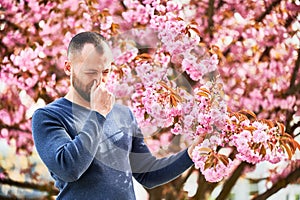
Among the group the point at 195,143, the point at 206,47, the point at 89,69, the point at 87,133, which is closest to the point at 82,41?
the point at 89,69

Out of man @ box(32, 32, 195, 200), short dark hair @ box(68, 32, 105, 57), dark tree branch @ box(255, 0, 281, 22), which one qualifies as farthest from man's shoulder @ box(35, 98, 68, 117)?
dark tree branch @ box(255, 0, 281, 22)

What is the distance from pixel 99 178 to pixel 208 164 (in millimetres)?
337

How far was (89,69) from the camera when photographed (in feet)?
3.17

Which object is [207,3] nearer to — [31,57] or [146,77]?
[31,57]

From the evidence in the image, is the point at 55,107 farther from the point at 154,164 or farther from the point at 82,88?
the point at 154,164

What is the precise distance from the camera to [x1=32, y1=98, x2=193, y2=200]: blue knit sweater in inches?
36.8

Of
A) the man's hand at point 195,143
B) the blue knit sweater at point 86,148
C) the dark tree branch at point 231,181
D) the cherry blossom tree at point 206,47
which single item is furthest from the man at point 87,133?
the dark tree branch at point 231,181

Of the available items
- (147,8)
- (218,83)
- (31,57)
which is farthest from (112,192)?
(31,57)

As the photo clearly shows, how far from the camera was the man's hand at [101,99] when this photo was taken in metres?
0.96

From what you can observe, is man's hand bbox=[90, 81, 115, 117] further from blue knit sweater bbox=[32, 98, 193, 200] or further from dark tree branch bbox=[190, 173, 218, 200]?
dark tree branch bbox=[190, 173, 218, 200]

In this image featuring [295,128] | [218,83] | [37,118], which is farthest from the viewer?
[295,128]

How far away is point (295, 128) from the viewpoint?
7.52 feet

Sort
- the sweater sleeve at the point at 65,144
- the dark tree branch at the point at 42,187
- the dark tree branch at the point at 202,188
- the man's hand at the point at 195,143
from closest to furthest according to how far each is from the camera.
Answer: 1. the sweater sleeve at the point at 65,144
2. the man's hand at the point at 195,143
3. the dark tree branch at the point at 202,188
4. the dark tree branch at the point at 42,187

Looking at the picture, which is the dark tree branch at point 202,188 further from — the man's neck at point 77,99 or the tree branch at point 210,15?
the man's neck at point 77,99
